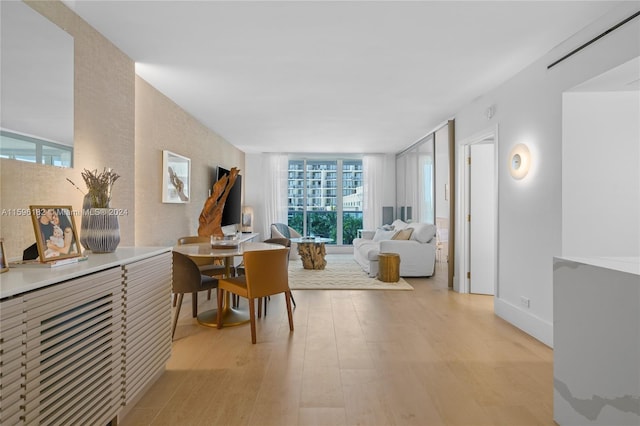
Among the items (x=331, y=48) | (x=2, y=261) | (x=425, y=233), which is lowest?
(x=425, y=233)

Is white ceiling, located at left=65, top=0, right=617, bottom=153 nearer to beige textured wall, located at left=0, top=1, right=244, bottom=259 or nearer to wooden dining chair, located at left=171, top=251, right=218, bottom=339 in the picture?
beige textured wall, located at left=0, top=1, right=244, bottom=259

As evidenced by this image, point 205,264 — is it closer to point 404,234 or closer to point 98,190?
point 98,190

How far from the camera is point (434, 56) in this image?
3.18m

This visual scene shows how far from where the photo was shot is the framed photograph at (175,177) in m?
4.24

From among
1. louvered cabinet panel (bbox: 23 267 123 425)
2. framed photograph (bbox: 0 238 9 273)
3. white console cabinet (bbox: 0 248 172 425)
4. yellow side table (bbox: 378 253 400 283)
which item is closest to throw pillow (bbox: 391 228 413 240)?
yellow side table (bbox: 378 253 400 283)

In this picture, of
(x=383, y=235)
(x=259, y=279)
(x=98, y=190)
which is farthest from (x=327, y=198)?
(x=98, y=190)

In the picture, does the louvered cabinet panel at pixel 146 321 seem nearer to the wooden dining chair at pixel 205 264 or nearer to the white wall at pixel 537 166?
the wooden dining chair at pixel 205 264

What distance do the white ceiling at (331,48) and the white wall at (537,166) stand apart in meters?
0.15

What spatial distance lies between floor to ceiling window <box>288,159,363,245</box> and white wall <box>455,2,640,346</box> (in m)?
5.33

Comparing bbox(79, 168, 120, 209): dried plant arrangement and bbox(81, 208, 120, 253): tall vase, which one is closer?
bbox(81, 208, 120, 253): tall vase

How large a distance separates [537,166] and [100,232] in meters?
3.55

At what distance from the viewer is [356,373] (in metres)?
Answer: 2.54

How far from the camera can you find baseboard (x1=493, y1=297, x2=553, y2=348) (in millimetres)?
3139

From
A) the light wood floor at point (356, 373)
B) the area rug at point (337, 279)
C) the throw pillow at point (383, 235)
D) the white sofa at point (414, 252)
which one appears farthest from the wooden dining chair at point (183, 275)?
the throw pillow at point (383, 235)
